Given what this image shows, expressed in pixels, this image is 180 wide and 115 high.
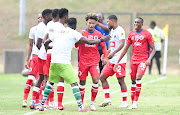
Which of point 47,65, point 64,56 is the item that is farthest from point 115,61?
point 64,56

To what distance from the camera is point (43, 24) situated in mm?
10750

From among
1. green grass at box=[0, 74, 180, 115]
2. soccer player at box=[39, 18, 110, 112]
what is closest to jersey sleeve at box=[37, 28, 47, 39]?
soccer player at box=[39, 18, 110, 112]

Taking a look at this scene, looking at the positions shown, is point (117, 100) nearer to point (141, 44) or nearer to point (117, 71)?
point (117, 71)

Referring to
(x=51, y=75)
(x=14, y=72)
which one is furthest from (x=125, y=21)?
(x=51, y=75)

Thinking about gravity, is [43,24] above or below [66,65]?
above

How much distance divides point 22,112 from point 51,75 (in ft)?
3.13

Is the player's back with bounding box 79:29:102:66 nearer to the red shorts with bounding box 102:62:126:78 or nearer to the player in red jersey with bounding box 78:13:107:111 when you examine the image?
the player in red jersey with bounding box 78:13:107:111

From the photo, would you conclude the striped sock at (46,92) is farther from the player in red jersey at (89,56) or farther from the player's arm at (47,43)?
the player in red jersey at (89,56)

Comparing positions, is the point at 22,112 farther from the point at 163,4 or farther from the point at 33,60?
the point at 163,4

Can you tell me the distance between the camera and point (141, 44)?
36.5 ft

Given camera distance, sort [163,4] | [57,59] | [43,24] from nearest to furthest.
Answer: [57,59] < [43,24] < [163,4]

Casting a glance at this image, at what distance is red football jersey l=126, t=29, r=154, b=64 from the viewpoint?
11.1 m

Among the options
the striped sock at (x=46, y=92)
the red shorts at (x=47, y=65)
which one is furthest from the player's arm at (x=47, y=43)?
the striped sock at (x=46, y=92)

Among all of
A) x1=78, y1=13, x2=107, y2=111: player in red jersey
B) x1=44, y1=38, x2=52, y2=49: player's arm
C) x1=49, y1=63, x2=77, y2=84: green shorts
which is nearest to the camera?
x1=49, y1=63, x2=77, y2=84: green shorts
